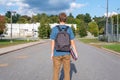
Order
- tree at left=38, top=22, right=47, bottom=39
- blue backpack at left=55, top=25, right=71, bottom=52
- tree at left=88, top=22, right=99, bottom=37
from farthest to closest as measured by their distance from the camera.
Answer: tree at left=88, top=22, right=99, bottom=37, tree at left=38, top=22, right=47, bottom=39, blue backpack at left=55, top=25, right=71, bottom=52

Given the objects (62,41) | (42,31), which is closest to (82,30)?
(42,31)

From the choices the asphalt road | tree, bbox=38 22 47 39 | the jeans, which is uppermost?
tree, bbox=38 22 47 39

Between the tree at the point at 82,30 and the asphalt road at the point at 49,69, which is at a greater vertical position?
the tree at the point at 82,30

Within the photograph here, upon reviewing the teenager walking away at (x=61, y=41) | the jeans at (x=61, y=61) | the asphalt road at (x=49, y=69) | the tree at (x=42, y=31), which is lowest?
the asphalt road at (x=49, y=69)

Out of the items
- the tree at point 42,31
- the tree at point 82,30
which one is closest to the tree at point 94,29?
the tree at point 82,30

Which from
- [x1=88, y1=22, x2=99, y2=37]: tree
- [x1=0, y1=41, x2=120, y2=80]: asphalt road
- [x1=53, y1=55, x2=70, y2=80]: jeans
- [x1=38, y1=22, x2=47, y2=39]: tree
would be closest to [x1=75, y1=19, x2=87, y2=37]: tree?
[x1=88, y1=22, x2=99, y2=37]: tree

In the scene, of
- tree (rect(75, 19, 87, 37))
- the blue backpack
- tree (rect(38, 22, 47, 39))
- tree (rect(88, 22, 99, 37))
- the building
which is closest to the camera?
the blue backpack

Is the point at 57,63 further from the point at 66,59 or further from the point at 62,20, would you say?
the point at 62,20

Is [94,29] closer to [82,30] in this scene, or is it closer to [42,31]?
[82,30]

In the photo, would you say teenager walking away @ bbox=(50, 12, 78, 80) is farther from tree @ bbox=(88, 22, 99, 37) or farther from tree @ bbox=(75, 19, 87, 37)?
tree @ bbox=(88, 22, 99, 37)

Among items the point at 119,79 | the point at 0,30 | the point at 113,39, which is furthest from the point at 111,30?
the point at 119,79

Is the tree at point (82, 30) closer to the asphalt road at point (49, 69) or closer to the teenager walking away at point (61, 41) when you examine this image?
the asphalt road at point (49, 69)

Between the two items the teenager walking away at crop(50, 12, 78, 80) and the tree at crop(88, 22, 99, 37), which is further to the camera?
the tree at crop(88, 22, 99, 37)

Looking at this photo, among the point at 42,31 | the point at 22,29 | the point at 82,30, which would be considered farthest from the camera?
the point at 82,30
